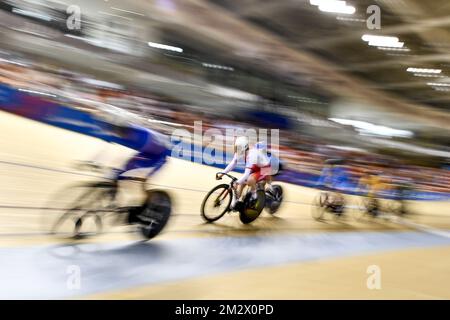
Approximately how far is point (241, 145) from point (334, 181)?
1.14m

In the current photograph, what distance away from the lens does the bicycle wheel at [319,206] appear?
3434 mm

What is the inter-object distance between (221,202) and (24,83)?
1.59m

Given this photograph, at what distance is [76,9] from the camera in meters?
2.47

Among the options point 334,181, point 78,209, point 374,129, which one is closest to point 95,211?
point 78,209

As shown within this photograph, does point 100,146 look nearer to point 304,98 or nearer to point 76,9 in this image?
point 76,9

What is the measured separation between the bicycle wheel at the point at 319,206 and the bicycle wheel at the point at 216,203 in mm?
966

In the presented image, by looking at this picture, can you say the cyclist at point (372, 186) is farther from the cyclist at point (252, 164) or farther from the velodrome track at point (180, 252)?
the cyclist at point (252, 164)

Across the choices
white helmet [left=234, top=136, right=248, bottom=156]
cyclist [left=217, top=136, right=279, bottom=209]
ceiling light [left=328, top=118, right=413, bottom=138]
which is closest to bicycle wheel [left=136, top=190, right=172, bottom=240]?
cyclist [left=217, top=136, right=279, bottom=209]

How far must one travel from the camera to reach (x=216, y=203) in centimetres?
280

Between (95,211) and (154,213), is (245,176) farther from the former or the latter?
(95,211)

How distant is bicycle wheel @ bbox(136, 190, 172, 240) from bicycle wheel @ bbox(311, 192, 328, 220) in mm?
1524
